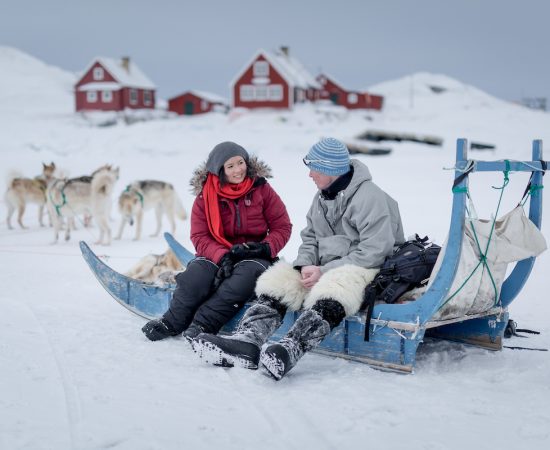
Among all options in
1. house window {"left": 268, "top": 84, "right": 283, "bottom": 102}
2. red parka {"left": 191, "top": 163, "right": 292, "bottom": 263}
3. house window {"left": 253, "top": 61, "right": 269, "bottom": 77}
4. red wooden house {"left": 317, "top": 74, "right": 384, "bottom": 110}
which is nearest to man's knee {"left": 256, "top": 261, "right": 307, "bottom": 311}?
red parka {"left": 191, "top": 163, "right": 292, "bottom": 263}

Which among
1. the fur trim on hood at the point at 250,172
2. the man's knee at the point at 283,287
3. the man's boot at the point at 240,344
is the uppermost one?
the fur trim on hood at the point at 250,172

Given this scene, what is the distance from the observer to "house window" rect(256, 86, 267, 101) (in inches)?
1268

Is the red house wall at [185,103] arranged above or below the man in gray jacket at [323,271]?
above

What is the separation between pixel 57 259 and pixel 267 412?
18.1 feet

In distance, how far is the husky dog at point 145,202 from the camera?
9.57m

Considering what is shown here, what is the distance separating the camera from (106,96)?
3466 centimetres

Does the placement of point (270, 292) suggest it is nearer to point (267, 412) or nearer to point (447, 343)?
point (267, 412)

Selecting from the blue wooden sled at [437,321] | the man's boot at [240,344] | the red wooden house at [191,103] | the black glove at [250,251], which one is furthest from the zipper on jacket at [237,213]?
the red wooden house at [191,103]

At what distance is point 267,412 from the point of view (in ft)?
9.51

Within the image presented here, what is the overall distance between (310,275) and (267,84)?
95.9ft

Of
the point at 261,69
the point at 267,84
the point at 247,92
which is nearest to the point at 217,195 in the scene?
the point at 267,84

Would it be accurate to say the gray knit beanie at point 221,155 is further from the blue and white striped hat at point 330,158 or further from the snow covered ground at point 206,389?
the snow covered ground at point 206,389

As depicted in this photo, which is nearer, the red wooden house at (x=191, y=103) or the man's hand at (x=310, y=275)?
the man's hand at (x=310, y=275)

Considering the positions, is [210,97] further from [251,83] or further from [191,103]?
[251,83]
